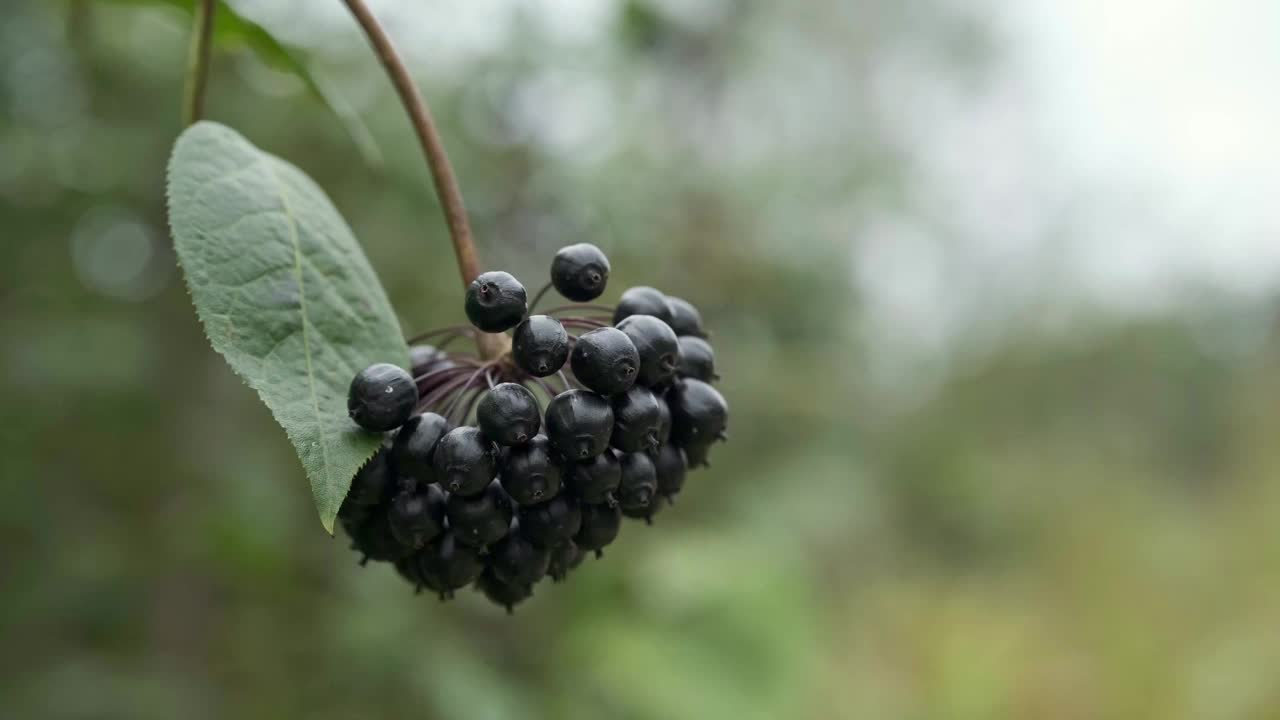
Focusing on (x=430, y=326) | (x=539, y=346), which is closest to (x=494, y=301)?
(x=539, y=346)

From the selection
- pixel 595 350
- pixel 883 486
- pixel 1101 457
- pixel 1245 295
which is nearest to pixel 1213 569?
pixel 883 486

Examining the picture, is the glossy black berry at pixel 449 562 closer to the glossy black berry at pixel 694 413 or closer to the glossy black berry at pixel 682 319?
the glossy black berry at pixel 694 413

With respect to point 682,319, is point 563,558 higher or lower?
lower

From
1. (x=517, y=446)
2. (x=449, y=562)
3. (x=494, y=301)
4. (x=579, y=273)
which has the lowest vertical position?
(x=449, y=562)

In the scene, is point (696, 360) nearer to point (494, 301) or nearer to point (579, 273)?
point (579, 273)

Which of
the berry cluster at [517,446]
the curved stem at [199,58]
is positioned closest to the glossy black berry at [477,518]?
the berry cluster at [517,446]
